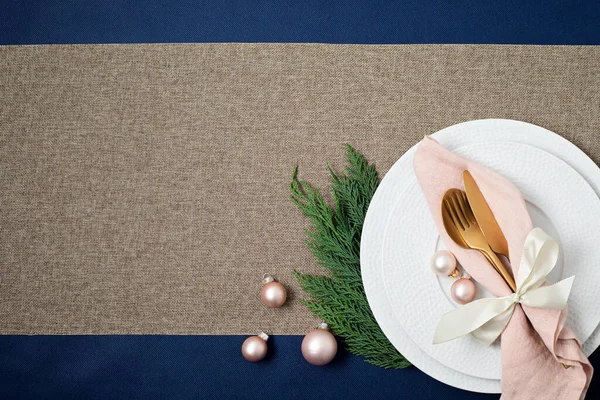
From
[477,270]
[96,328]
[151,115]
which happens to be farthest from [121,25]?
[477,270]

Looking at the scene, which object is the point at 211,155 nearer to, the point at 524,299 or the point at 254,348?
the point at 254,348

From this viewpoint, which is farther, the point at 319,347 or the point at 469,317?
the point at 319,347

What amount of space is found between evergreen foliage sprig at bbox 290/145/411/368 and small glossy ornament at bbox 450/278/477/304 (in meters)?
0.16

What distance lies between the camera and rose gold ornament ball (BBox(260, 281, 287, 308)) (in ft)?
2.50

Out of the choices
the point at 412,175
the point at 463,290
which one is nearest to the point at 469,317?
the point at 463,290

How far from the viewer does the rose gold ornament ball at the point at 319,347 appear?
749 millimetres

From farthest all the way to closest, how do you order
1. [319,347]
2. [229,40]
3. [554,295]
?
[229,40]
[319,347]
[554,295]

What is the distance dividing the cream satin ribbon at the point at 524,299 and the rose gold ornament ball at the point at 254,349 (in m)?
0.28

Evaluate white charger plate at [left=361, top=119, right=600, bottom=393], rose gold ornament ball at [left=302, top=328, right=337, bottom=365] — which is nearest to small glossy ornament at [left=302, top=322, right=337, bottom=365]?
rose gold ornament ball at [left=302, top=328, right=337, bottom=365]

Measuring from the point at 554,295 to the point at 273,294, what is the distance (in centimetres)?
39

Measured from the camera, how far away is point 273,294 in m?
0.76

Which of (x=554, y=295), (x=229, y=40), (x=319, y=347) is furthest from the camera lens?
(x=229, y=40)

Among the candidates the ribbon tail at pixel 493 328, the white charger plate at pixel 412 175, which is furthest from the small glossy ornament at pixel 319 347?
the ribbon tail at pixel 493 328

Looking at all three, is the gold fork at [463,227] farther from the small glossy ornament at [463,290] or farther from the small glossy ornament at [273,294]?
the small glossy ornament at [273,294]
